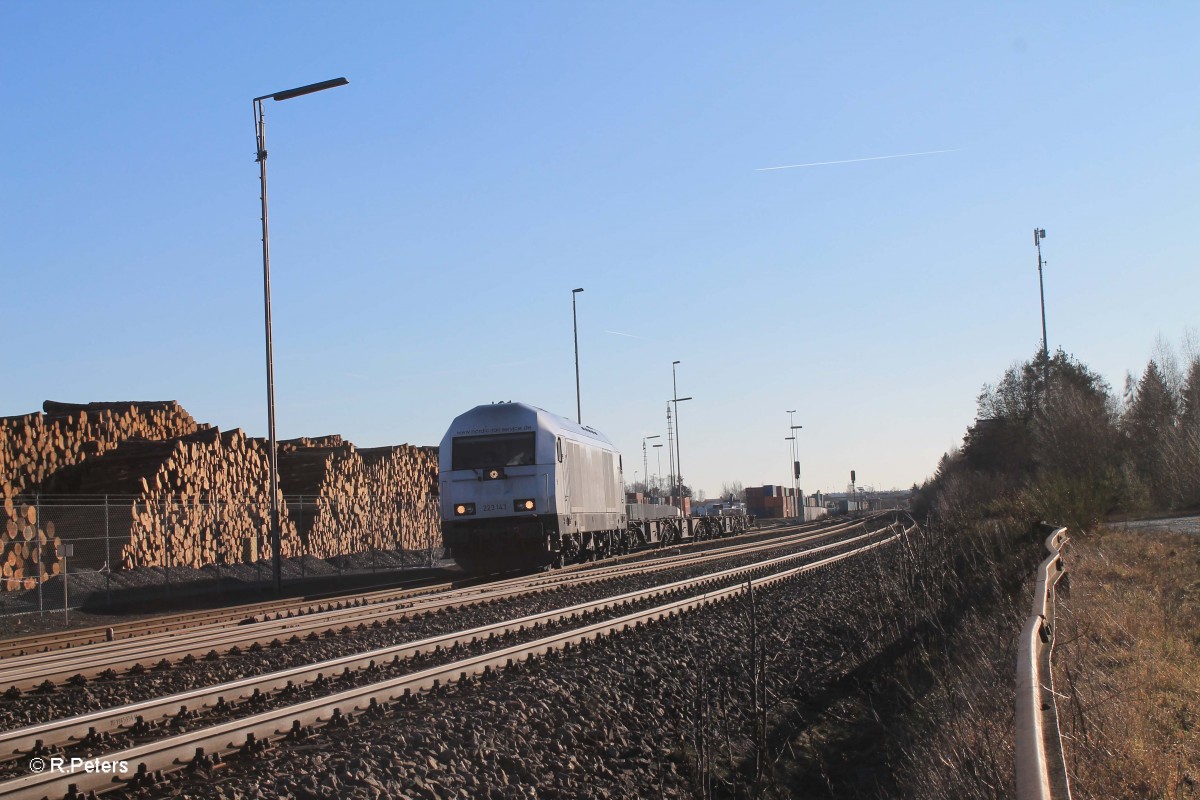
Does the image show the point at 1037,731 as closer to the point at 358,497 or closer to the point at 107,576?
the point at 107,576

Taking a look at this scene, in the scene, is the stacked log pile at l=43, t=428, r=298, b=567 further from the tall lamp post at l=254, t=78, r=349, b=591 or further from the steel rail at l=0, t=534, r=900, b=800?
the steel rail at l=0, t=534, r=900, b=800

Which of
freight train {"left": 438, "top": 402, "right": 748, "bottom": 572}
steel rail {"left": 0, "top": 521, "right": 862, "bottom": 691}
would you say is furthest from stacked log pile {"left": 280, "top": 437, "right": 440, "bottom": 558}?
steel rail {"left": 0, "top": 521, "right": 862, "bottom": 691}

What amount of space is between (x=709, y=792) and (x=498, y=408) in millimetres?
16165

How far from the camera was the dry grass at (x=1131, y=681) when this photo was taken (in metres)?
5.05

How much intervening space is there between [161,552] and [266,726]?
17486 millimetres

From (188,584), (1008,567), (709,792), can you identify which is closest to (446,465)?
(188,584)

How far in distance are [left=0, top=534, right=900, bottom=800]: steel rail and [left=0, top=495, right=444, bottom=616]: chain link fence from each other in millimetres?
10527

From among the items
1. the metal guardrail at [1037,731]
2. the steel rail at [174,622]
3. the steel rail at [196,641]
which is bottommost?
the steel rail at [174,622]

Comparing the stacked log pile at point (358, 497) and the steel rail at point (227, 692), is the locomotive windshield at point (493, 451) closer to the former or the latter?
the stacked log pile at point (358, 497)

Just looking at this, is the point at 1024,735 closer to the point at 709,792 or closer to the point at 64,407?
the point at 709,792

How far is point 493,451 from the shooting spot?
68.7 feet

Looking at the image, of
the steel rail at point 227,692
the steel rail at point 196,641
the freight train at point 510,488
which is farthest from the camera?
the freight train at point 510,488

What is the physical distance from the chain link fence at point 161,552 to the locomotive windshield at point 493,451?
4.13m

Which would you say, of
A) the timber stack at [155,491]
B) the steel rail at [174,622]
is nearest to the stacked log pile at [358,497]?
the timber stack at [155,491]
